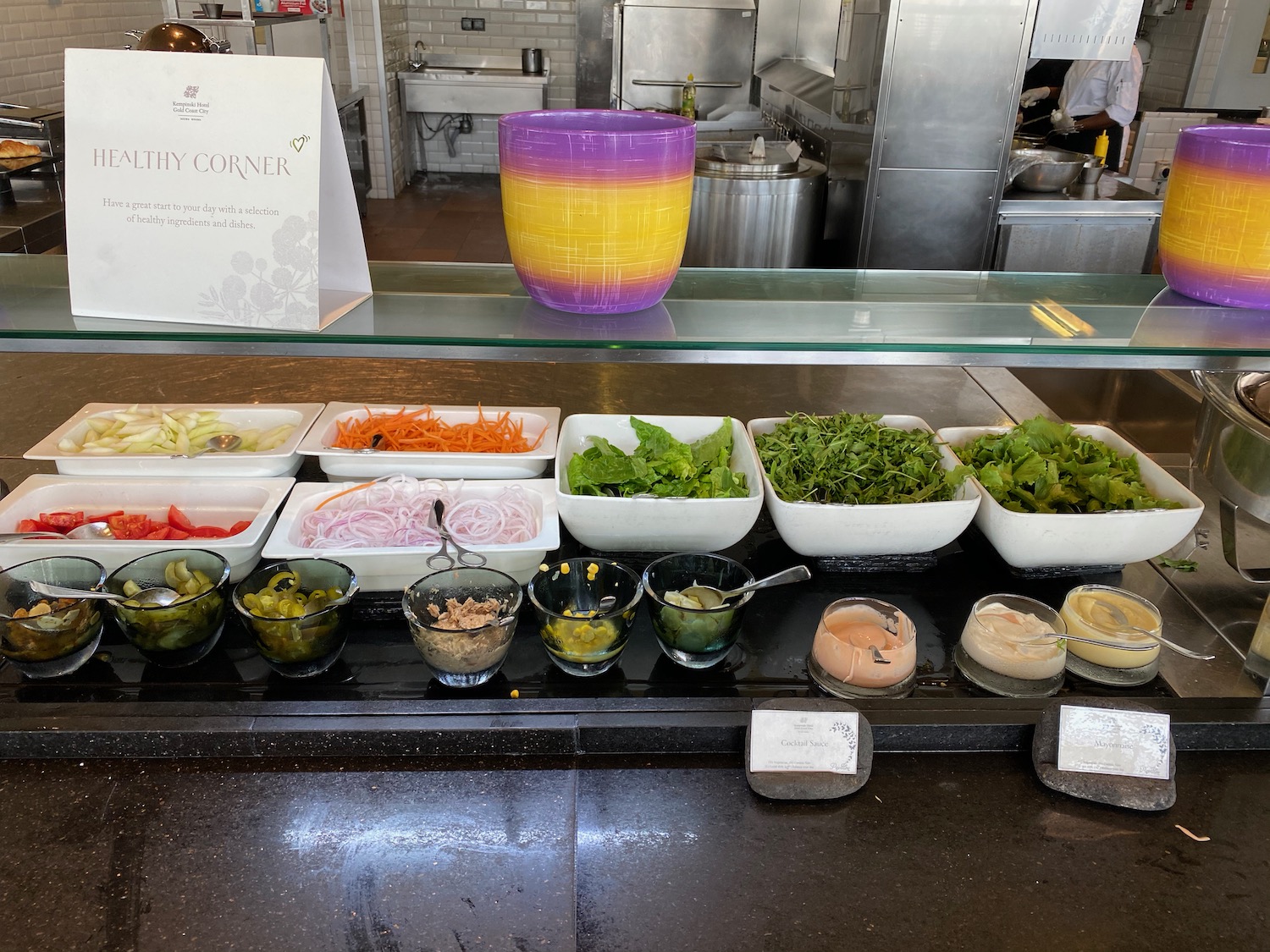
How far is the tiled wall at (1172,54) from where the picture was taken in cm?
786

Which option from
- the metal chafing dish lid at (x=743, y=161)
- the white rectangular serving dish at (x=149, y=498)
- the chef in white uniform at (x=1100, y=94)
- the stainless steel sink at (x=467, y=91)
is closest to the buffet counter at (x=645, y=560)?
the white rectangular serving dish at (x=149, y=498)

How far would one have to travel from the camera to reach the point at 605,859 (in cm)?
118

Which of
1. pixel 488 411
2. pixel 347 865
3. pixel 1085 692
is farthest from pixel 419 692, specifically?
pixel 1085 692

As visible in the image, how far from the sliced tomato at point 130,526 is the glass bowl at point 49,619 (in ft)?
0.37

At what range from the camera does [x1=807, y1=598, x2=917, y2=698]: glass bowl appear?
134 cm

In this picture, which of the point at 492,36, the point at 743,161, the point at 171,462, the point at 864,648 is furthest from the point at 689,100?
the point at 864,648

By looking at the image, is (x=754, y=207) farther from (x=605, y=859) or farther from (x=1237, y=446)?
(x=605, y=859)

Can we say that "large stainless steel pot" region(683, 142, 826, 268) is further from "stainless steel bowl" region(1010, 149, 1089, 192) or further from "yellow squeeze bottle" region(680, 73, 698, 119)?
"yellow squeeze bottle" region(680, 73, 698, 119)

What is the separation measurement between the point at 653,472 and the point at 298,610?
1.93ft

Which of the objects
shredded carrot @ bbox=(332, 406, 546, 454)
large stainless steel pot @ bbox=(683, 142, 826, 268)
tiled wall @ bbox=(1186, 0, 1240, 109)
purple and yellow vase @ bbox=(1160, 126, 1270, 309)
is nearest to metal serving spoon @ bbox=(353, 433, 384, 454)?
shredded carrot @ bbox=(332, 406, 546, 454)

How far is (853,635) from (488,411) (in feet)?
2.74

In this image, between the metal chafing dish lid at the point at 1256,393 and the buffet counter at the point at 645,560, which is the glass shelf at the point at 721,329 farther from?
the metal chafing dish lid at the point at 1256,393

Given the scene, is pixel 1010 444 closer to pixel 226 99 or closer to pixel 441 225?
pixel 226 99

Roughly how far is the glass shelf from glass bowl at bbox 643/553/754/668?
1.19 ft
